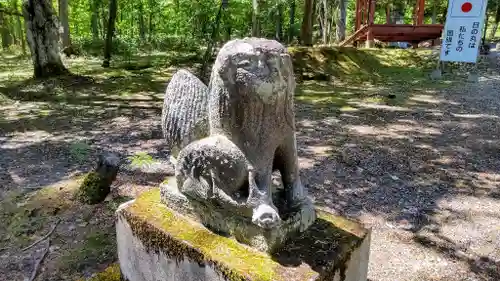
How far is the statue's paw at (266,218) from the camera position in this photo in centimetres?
170

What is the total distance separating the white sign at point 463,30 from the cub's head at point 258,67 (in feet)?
31.0

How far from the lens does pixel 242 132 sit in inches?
71.1

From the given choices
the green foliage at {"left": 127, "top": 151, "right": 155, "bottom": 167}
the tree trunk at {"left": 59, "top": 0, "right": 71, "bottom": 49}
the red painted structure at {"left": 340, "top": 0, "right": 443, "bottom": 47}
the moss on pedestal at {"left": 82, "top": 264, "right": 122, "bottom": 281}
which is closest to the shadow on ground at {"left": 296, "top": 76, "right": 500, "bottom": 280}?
the green foliage at {"left": 127, "top": 151, "right": 155, "bottom": 167}

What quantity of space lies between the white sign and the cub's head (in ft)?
31.0

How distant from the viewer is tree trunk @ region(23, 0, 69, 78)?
8805mm

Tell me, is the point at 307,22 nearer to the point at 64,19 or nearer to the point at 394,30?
the point at 394,30

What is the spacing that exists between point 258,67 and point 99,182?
2.78 m

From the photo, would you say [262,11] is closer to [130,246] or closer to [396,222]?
[396,222]

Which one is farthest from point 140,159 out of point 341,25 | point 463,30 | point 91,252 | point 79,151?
point 341,25

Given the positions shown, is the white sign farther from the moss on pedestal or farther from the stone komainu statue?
the moss on pedestal

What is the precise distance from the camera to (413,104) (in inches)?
308

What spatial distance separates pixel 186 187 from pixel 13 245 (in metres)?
2.06

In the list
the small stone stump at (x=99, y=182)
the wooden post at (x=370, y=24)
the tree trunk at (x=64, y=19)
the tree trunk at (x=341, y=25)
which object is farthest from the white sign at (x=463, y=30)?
the tree trunk at (x=64, y=19)

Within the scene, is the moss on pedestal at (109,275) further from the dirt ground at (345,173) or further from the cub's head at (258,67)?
the cub's head at (258,67)
